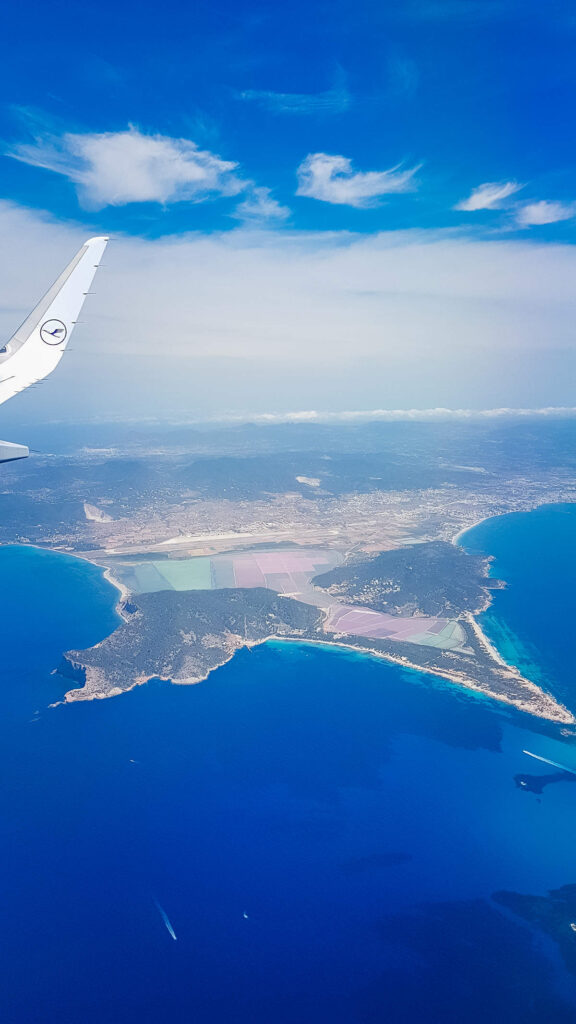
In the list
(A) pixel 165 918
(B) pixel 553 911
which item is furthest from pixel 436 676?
(A) pixel 165 918

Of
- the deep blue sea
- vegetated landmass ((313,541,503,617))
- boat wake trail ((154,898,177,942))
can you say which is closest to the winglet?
the deep blue sea

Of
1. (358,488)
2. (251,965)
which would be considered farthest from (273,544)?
(251,965)

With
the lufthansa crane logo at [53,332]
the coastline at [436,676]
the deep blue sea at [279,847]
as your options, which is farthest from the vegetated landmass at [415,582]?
the lufthansa crane logo at [53,332]

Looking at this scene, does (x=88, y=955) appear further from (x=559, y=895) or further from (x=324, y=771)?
(x=559, y=895)

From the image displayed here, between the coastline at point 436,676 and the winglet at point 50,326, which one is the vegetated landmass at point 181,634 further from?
the winglet at point 50,326

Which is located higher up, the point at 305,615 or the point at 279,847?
the point at 305,615

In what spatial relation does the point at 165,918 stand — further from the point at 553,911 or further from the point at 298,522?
the point at 298,522
